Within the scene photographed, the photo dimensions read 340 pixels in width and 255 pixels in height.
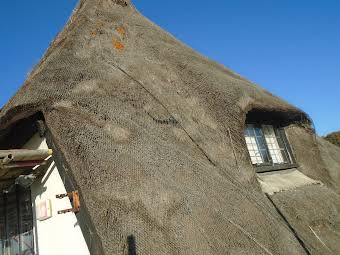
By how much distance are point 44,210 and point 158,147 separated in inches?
80.3

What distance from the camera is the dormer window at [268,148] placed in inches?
287

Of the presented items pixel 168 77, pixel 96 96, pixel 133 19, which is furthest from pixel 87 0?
pixel 96 96

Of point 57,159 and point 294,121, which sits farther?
point 294,121

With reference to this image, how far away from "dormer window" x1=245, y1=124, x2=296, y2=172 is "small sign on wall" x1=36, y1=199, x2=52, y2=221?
3941mm

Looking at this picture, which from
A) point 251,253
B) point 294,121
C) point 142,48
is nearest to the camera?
point 251,253

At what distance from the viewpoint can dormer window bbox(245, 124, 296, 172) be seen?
287 inches

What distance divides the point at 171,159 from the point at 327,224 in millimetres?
3145

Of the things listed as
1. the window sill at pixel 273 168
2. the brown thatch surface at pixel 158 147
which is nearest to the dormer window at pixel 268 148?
the window sill at pixel 273 168

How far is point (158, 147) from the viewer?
4.95 meters

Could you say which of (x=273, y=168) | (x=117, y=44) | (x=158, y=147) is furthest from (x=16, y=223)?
(x=273, y=168)

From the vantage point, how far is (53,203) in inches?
204

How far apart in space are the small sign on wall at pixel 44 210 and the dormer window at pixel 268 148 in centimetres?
394

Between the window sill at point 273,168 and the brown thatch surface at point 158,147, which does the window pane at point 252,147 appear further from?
the brown thatch surface at point 158,147

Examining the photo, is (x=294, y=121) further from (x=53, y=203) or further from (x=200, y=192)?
(x=53, y=203)
